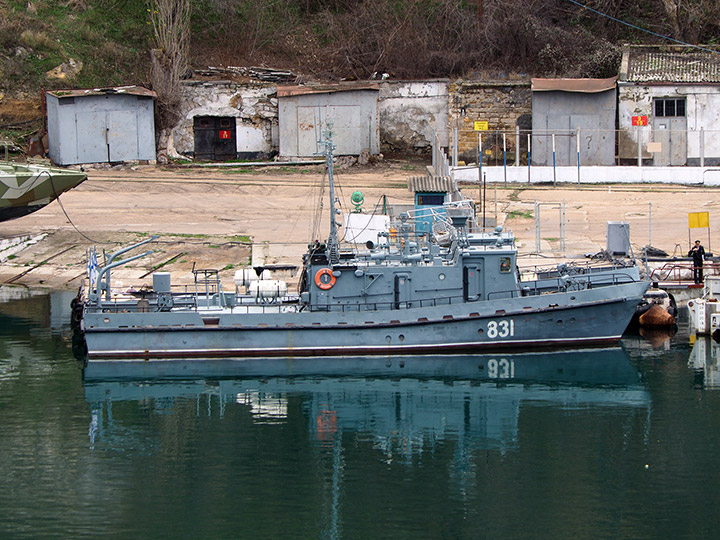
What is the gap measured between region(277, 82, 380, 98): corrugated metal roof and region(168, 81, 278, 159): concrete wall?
52.0 inches

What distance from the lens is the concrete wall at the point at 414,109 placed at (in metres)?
49.8

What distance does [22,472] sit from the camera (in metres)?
20.9

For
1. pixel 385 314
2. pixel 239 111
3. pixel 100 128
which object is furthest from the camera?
pixel 239 111

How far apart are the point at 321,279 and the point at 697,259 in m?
12.0

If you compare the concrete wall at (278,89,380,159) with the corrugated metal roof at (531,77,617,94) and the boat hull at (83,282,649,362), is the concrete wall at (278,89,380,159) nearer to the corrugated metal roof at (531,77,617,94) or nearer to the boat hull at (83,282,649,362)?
the corrugated metal roof at (531,77,617,94)

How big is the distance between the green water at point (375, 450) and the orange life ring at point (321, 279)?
2.09 m

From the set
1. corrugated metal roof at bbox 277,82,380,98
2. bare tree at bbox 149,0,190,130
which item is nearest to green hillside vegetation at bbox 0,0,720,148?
bare tree at bbox 149,0,190,130

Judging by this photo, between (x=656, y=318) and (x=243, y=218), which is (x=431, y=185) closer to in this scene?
(x=243, y=218)

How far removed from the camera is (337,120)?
161 feet

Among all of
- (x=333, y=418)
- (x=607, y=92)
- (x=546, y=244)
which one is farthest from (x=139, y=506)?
(x=607, y=92)

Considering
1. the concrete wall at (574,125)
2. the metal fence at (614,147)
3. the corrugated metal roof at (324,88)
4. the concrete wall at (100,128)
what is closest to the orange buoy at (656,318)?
the metal fence at (614,147)

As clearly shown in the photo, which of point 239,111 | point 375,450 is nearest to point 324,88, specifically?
point 239,111

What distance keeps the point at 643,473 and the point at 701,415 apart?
3.82 metres

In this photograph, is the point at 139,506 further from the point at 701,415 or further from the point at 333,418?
the point at 701,415
